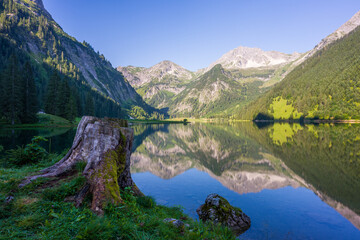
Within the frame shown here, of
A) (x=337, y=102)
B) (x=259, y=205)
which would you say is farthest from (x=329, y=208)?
(x=337, y=102)

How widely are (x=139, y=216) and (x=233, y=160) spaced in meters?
30.6

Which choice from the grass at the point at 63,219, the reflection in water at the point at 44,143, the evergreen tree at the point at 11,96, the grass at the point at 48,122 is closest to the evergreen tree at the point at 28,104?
the evergreen tree at the point at 11,96

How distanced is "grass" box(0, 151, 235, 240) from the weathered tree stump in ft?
1.44

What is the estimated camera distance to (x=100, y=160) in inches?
370

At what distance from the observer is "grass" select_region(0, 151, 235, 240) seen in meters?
5.48

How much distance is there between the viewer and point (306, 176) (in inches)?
952

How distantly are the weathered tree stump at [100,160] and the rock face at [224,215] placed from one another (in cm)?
523

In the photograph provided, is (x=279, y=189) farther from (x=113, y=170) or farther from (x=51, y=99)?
(x=51, y=99)

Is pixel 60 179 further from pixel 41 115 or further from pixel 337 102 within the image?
pixel 337 102

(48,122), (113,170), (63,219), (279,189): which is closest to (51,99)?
(48,122)

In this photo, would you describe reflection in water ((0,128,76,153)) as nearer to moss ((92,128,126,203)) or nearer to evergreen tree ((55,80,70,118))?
moss ((92,128,126,203))

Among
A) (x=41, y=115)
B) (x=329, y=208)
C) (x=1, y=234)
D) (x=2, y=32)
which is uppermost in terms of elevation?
(x=2, y=32)

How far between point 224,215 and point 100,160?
9027mm

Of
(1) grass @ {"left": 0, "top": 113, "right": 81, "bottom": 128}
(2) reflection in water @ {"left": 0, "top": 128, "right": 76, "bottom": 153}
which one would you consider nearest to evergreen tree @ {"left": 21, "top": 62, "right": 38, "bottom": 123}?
(1) grass @ {"left": 0, "top": 113, "right": 81, "bottom": 128}
